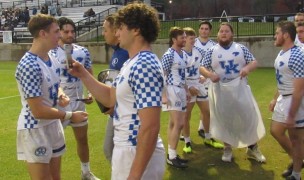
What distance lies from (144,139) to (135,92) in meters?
0.32

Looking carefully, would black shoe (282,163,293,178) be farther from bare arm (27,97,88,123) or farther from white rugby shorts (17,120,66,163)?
bare arm (27,97,88,123)

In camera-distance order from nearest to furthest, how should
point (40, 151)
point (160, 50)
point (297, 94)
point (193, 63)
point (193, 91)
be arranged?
point (40, 151)
point (297, 94)
point (193, 91)
point (193, 63)
point (160, 50)

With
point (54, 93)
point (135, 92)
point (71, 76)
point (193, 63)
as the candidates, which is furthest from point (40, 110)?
point (193, 63)

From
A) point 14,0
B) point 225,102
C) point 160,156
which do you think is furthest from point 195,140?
point 14,0

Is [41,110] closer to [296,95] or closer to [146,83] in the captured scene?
[146,83]

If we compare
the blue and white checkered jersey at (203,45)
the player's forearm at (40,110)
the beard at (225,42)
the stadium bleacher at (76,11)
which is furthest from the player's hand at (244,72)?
the stadium bleacher at (76,11)

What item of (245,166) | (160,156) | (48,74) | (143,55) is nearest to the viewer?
(143,55)

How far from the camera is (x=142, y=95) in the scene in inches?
115

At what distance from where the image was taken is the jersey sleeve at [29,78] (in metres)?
3.96

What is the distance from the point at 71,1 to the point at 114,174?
143ft

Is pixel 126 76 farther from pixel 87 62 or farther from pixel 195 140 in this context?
pixel 195 140

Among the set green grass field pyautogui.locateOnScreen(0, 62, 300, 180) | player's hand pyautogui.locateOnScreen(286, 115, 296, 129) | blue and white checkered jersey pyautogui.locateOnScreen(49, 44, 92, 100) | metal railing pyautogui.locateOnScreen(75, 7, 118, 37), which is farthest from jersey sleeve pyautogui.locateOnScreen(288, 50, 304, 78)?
metal railing pyautogui.locateOnScreen(75, 7, 118, 37)

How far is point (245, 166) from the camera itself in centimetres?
672

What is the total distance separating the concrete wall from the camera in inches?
835
